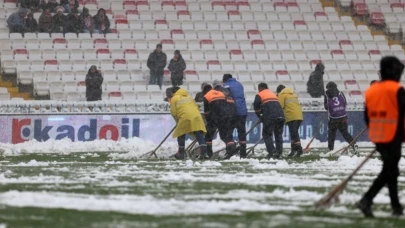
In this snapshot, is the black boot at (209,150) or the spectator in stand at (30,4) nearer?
the black boot at (209,150)

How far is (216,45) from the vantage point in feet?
114

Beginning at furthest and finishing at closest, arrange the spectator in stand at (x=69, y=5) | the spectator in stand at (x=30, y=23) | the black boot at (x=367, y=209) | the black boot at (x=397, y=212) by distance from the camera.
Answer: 1. the spectator in stand at (x=69, y=5)
2. the spectator in stand at (x=30, y=23)
3. the black boot at (x=397, y=212)
4. the black boot at (x=367, y=209)

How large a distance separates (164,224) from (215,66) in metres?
24.3

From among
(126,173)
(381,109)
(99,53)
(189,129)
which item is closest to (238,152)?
(189,129)

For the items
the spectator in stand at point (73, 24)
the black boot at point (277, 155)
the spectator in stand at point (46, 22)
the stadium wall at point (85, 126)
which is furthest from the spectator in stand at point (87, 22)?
the black boot at point (277, 155)

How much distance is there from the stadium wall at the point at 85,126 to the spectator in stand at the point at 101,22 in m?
6.22

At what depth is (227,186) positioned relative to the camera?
A: 43.7 feet

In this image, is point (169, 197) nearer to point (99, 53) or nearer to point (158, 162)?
point (158, 162)

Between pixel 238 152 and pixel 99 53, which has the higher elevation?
pixel 99 53

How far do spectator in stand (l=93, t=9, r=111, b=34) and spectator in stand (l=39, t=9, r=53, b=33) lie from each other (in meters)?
1.42

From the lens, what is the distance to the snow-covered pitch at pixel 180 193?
960cm

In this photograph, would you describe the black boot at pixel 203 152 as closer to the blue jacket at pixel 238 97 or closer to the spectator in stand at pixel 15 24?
the blue jacket at pixel 238 97

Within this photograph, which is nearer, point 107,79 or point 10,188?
point 10,188

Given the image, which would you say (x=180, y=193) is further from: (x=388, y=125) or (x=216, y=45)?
(x=216, y=45)
